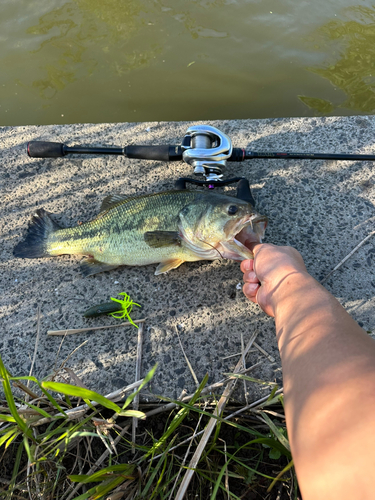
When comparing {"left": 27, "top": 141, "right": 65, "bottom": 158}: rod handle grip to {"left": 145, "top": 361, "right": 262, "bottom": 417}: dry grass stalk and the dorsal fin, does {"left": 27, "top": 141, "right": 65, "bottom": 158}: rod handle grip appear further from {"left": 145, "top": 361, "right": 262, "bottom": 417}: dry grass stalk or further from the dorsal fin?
{"left": 145, "top": 361, "right": 262, "bottom": 417}: dry grass stalk

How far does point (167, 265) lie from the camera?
2844 millimetres

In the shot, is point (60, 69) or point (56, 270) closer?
point (56, 270)

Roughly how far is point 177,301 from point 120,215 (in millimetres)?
959

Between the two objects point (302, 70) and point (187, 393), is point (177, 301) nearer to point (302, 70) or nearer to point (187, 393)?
point (187, 393)

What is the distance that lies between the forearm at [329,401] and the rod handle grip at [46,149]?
2.81 metres

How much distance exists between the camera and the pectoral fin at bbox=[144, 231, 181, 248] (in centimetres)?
270

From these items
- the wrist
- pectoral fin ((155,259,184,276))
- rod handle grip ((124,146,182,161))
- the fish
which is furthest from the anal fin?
the wrist

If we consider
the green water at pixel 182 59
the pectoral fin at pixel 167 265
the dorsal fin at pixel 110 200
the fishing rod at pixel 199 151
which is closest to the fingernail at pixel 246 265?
the pectoral fin at pixel 167 265

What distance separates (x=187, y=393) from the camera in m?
2.41

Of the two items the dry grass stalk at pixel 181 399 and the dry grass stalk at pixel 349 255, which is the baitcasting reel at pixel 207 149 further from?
the dry grass stalk at pixel 181 399

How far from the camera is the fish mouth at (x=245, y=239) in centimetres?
247

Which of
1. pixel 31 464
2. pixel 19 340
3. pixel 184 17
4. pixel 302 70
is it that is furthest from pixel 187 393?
pixel 184 17

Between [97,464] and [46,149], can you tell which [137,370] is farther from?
[46,149]

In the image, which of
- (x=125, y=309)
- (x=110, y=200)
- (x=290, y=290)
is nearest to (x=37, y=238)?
(x=110, y=200)
